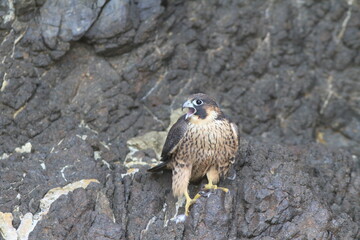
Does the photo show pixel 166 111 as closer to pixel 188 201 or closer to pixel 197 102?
pixel 197 102

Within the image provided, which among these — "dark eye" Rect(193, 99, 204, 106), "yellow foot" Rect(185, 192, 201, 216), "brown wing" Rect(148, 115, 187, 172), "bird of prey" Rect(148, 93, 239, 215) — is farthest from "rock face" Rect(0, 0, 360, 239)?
"dark eye" Rect(193, 99, 204, 106)

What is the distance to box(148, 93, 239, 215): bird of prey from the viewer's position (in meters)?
6.06

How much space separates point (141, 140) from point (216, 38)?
1587 mm

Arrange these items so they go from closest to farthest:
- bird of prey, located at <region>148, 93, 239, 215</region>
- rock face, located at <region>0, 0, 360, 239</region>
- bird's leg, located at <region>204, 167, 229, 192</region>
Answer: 1. rock face, located at <region>0, 0, 360, 239</region>
2. bird of prey, located at <region>148, 93, 239, 215</region>
3. bird's leg, located at <region>204, 167, 229, 192</region>

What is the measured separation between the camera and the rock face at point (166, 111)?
19.5 ft

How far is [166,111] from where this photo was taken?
754 centimetres

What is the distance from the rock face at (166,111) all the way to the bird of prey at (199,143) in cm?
24

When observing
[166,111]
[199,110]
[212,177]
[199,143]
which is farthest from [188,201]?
[166,111]

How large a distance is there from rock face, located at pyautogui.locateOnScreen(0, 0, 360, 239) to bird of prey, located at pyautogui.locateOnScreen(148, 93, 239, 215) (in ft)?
0.80

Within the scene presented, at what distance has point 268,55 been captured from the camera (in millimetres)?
7969

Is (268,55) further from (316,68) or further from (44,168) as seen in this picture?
(44,168)

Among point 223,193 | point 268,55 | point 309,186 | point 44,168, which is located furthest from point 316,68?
point 44,168

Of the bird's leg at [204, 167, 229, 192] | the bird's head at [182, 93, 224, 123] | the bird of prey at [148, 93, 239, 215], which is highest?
the bird's head at [182, 93, 224, 123]

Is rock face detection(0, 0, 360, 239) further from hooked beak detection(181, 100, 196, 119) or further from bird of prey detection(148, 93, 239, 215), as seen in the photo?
hooked beak detection(181, 100, 196, 119)
